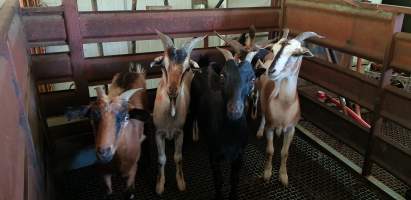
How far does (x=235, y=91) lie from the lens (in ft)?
8.36

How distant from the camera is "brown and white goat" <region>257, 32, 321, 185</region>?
9.77ft

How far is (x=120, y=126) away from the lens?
2412mm

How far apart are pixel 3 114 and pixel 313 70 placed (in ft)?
11.8

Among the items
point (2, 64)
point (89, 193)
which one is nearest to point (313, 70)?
point (89, 193)

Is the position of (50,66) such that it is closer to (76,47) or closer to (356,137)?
(76,47)

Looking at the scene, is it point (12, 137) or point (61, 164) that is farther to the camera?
point (61, 164)

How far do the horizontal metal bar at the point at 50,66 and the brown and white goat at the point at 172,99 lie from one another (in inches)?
49.1

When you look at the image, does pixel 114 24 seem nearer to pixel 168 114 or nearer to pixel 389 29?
pixel 168 114

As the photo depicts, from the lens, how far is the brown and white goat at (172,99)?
2.83 metres

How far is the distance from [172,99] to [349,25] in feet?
7.00

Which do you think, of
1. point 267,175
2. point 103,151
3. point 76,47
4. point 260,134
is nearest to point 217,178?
point 267,175

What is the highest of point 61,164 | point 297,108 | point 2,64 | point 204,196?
point 2,64

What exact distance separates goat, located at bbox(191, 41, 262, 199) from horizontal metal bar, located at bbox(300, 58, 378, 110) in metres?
1.31

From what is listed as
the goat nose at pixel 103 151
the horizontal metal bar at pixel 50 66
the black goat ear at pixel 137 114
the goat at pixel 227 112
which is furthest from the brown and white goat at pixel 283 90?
the horizontal metal bar at pixel 50 66
